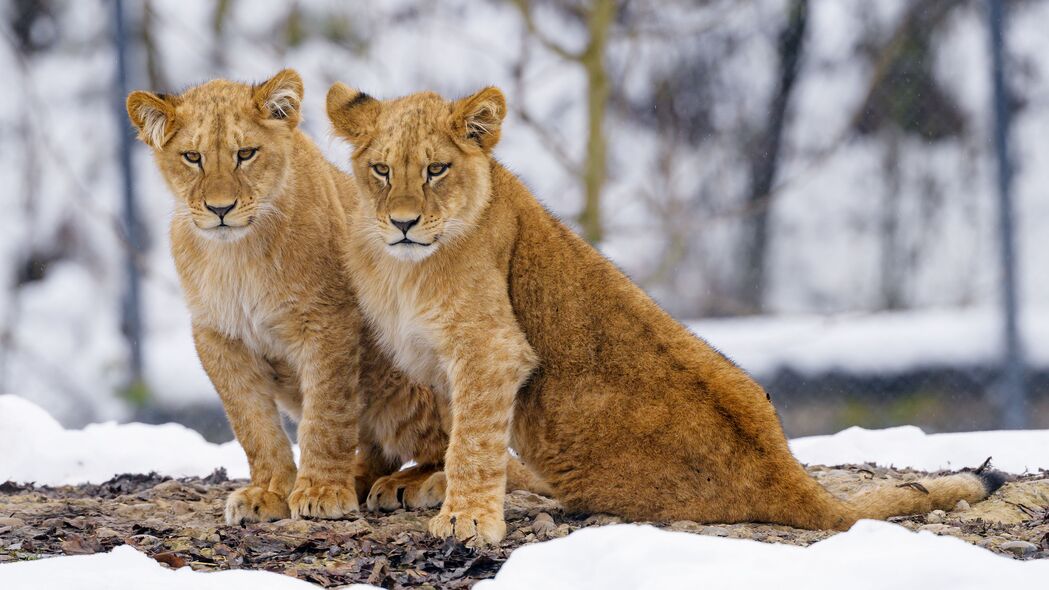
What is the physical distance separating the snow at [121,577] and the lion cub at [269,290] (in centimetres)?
120

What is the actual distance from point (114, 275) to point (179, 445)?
1704 millimetres

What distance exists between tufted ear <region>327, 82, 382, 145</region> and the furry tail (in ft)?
6.79

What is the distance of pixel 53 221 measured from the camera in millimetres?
8703

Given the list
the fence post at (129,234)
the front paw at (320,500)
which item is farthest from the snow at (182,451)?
the front paw at (320,500)

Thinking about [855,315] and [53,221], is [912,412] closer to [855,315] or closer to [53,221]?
[855,315]

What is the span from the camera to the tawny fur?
4574 mm

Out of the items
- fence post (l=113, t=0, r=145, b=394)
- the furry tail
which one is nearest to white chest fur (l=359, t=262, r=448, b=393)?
the furry tail

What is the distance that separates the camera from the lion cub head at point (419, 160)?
425 centimetres

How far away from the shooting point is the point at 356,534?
4234 millimetres

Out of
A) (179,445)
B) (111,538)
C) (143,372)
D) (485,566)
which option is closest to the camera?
(485,566)

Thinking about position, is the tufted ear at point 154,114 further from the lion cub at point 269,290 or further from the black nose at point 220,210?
the black nose at point 220,210

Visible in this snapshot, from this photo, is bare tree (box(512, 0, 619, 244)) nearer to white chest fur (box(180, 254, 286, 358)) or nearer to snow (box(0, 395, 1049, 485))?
snow (box(0, 395, 1049, 485))

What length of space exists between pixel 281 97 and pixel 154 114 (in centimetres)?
45

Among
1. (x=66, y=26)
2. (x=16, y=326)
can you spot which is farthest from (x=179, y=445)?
(x=66, y=26)
